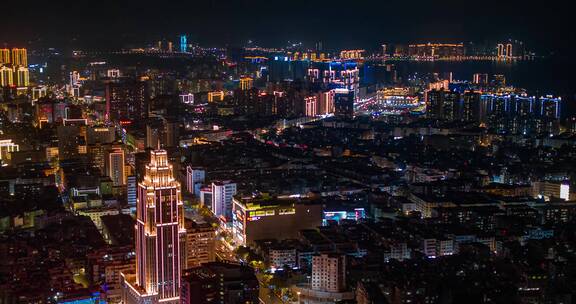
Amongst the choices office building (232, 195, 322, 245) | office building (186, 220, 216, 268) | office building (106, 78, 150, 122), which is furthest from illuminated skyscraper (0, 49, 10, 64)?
office building (186, 220, 216, 268)

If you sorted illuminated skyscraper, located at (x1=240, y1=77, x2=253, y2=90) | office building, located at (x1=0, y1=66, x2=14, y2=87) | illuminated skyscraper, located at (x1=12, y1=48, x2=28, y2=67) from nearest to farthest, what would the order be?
office building, located at (x1=0, y1=66, x2=14, y2=87)
illuminated skyscraper, located at (x1=12, y1=48, x2=28, y2=67)
illuminated skyscraper, located at (x1=240, y1=77, x2=253, y2=90)

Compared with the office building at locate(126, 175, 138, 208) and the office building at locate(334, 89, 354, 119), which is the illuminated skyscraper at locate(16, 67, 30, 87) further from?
the office building at locate(126, 175, 138, 208)

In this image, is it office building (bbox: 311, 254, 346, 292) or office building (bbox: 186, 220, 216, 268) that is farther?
office building (bbox: 186, 220, 216, 268)

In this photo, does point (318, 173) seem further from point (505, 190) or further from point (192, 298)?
point (192, 298)

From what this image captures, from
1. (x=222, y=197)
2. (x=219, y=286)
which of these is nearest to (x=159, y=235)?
(x=219, y=286)

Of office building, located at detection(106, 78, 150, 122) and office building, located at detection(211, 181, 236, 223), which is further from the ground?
office building, located at detection(106, 78, 150, 122)

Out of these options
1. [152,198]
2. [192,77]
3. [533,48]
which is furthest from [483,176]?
[533,48]

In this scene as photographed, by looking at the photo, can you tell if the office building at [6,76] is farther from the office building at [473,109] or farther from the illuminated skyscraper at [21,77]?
the office building at [473,109]

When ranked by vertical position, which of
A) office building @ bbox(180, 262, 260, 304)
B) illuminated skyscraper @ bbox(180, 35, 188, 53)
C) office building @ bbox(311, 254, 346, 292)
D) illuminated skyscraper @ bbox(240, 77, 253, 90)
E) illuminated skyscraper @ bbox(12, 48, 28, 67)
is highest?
illuminated skyscraper @ bbox(180, 35, 188, 53)
